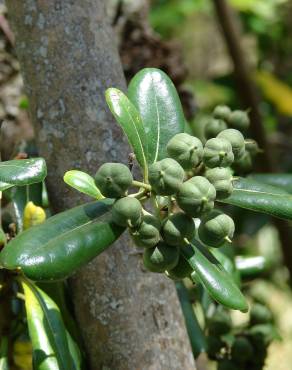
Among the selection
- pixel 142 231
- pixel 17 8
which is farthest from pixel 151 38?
pixel 142 231

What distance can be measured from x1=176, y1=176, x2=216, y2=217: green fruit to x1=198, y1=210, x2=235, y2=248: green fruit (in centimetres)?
3

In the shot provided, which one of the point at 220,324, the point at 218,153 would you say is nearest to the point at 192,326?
the point at 220,324

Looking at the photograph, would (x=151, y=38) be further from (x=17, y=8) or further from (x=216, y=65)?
(x=216, y=65)

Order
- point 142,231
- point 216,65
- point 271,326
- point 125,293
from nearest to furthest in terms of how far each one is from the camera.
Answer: point 142,231, point 125,293, point 271,326, point 216,65

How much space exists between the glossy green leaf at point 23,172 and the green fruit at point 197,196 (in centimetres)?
21

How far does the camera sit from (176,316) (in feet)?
4.11

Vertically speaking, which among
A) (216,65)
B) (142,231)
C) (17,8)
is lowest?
(216,65)

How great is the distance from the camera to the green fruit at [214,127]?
1.49 metres

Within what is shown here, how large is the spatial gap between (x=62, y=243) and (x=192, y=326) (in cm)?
57

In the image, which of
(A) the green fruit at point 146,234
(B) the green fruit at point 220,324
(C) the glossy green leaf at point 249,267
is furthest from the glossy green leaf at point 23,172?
(C) the glossy green leaf at point 249,267

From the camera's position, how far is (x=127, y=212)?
100cm

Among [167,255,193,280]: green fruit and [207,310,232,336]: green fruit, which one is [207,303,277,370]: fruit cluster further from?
[167,255,193,280]: green fruit

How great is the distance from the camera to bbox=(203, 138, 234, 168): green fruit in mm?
1070

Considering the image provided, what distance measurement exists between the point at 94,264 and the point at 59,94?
1.00 feet
